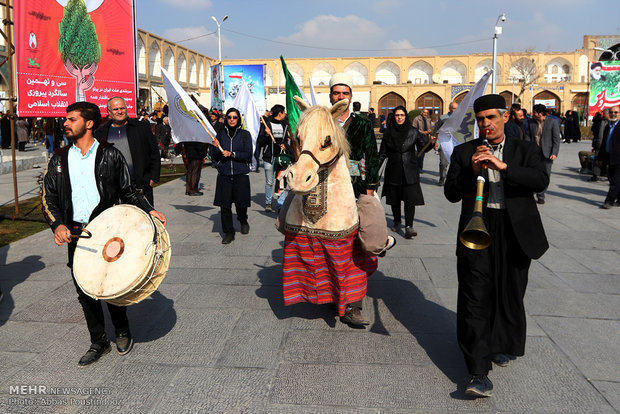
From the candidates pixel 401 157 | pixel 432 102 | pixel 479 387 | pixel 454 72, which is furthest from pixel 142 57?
pixel 479 387

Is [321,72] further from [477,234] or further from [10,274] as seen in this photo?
[477,234]

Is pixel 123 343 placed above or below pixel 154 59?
below

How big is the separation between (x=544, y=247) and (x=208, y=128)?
5.18 m

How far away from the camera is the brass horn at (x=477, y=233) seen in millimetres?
2789

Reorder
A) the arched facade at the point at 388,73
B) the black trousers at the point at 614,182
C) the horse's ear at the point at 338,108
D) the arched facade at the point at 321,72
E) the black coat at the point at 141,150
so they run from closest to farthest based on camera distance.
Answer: the horse's ear at the point at 338,108 → the black coat at the point at 141,150 → the black trousers at the point at 614,182 → the arched facade at the point at 388,73 → the arched facade at the point at 321,72

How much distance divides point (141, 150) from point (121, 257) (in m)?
2.77

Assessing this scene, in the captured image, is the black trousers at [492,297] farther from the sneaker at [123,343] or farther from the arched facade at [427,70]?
the arched facade at [427,70]

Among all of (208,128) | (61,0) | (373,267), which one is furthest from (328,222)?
(61,0)

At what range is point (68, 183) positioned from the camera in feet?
11.3

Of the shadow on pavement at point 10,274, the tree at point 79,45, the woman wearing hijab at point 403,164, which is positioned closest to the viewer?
the shadow on pavement at point 10,274

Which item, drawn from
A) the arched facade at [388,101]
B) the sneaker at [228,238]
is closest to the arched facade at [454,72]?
the arched facade at [388,101]

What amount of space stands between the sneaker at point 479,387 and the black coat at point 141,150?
13.8 ft

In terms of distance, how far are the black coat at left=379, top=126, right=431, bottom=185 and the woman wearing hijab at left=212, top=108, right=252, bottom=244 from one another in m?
1.92

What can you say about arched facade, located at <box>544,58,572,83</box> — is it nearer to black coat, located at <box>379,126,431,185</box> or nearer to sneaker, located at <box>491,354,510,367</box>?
black coat, located at <box>379,126,431,185</box>
